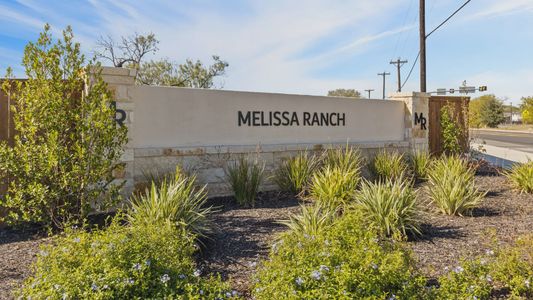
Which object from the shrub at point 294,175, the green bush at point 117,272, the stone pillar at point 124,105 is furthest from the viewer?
the shrub at point 294,175

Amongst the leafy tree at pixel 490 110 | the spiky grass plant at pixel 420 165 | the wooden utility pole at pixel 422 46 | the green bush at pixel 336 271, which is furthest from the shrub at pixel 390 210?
the leafy tree at pixel 490 110

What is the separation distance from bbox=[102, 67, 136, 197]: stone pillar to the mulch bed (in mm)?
1555

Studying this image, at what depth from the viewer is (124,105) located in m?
7.54

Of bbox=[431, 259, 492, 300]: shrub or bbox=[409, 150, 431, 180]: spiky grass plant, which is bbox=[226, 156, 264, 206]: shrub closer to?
bbox=[431, 259, 492, 300]: shrub

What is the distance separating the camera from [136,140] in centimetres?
784

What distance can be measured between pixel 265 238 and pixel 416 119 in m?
8.37

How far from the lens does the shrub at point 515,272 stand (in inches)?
161

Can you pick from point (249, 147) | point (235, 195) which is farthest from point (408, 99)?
point (235, 195)

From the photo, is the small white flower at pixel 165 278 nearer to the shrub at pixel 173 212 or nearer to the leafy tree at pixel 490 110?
the shrub at pixel 173 212

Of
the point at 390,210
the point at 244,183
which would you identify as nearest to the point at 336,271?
the point at 390,210

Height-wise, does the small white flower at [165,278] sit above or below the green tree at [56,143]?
below

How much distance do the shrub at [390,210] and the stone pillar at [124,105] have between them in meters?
3.87

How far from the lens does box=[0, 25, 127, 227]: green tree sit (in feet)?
19.8

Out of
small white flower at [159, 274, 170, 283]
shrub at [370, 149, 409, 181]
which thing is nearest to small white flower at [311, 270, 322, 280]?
small white flower at [159, 274, 170, 283]
